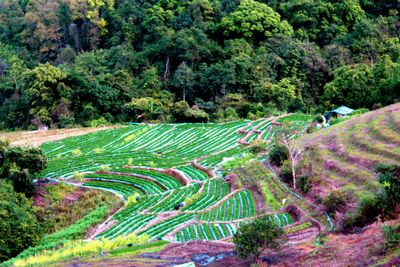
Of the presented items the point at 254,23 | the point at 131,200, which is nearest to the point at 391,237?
the point at 131,200

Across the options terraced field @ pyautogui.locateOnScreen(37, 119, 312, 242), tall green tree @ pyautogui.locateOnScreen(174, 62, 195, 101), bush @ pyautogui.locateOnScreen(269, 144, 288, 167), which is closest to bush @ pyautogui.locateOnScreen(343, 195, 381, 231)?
terraced field @ pyautogui.locateOnScreen(37, 119, 312, 242)

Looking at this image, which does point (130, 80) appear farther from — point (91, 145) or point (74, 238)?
point (74, 238)

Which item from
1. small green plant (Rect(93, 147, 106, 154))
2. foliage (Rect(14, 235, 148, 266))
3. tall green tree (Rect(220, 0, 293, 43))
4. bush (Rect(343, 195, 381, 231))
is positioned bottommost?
foliage (Rect(14, 235, 148, 266))

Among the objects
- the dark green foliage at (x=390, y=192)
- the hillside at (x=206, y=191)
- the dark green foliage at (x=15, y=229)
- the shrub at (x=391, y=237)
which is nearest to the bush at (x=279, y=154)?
the hillside at (x=206, y=191)

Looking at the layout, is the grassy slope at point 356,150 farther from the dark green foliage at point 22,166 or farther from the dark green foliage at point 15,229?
the dark green foliage at point 22,166

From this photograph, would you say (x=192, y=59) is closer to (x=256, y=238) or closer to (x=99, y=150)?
(x=99, y=150)

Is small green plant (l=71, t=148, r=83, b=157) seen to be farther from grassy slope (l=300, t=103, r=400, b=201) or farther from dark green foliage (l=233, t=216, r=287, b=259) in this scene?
dark green foliage (l=233, t=216, r=287, b=259)
